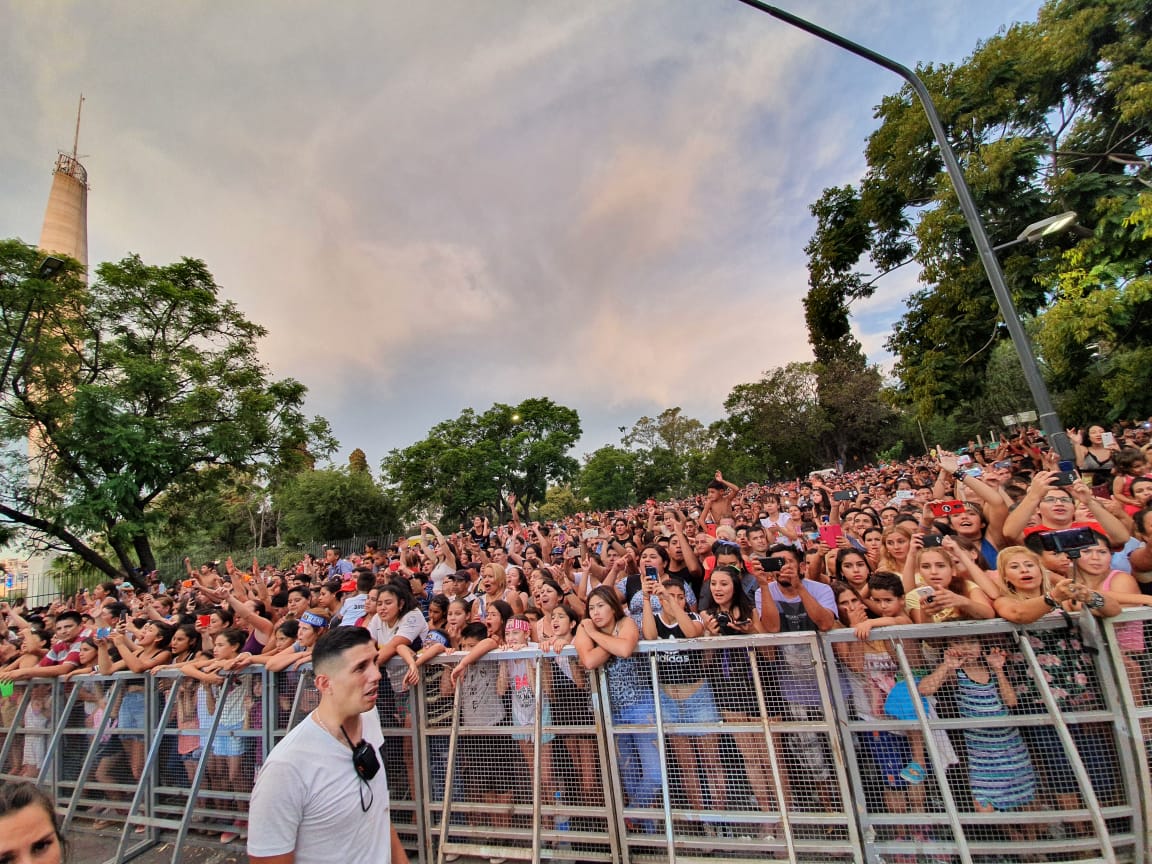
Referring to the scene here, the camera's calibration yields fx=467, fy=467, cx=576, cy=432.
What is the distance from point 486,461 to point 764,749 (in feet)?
138

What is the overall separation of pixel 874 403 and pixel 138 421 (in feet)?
165

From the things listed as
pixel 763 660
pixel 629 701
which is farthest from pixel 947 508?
pixel 629 701

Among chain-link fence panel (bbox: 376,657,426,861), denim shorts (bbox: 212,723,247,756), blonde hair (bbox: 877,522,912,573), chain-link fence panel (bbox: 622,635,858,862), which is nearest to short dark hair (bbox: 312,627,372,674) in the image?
chain-link fence panel (bbox: 376,657,426,861)

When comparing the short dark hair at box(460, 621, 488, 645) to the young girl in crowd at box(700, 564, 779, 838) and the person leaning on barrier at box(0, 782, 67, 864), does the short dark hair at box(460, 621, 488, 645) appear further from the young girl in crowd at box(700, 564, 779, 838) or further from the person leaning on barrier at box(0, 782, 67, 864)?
the person leaning on barrier at box(0, 782, 67, 864)

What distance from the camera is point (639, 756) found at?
321cm

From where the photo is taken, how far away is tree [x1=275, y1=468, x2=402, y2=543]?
1467 inches

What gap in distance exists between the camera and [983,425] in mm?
42781

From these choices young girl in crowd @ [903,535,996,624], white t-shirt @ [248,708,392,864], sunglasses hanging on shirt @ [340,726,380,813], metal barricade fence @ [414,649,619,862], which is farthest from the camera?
metal barricade fence @ [414,649,619,862]

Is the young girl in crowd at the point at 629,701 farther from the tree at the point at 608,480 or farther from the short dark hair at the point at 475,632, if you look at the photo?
the tree at the point at 608,480

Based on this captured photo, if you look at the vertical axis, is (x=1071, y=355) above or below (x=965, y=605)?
above

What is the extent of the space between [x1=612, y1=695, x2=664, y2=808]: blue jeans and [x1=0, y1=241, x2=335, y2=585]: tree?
20.0m

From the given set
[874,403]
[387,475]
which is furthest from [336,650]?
[874,403]

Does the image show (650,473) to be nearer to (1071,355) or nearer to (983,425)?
(983,425)

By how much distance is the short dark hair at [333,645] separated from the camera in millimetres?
2104
